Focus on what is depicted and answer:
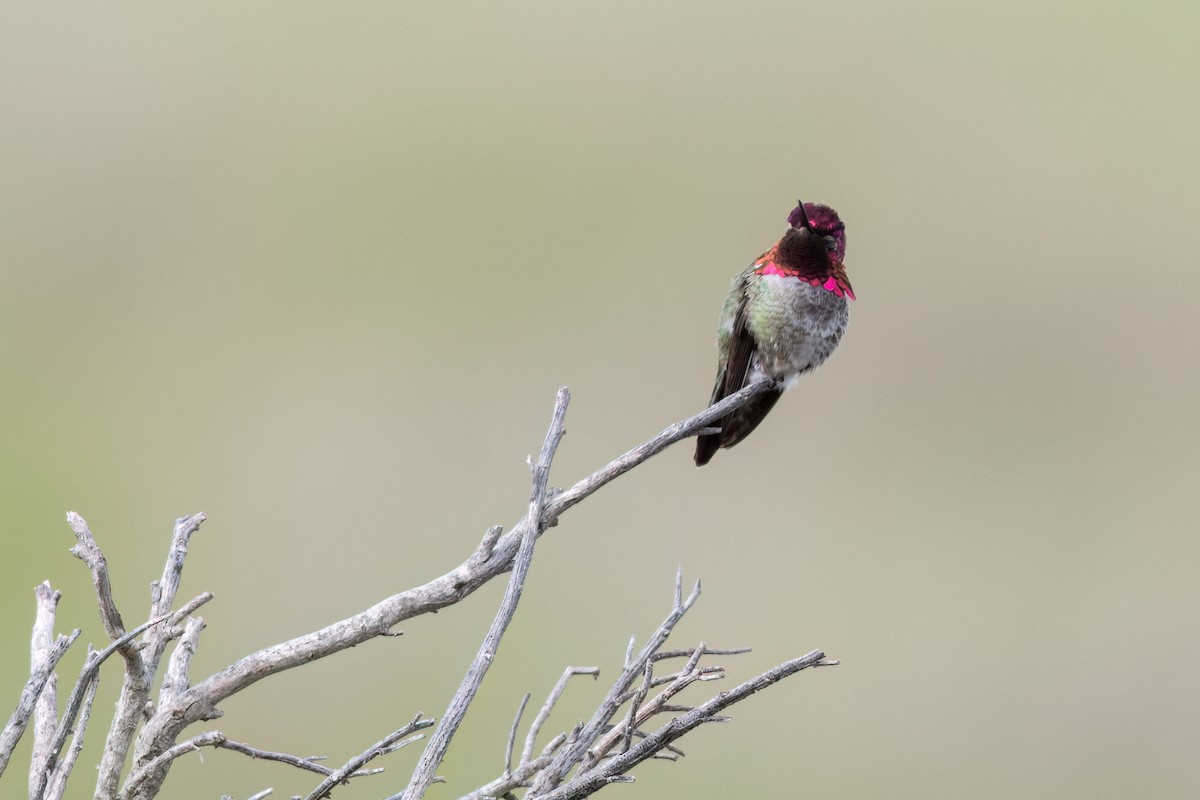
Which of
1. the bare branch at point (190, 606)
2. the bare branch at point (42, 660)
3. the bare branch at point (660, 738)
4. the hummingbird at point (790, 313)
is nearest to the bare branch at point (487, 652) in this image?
the bare branch at point (660, 738)

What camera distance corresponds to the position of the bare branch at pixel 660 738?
5.24 feet

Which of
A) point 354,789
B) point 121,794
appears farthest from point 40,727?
point 354,789

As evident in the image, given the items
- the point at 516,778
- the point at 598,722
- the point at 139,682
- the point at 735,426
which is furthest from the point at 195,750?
the point at 735,426

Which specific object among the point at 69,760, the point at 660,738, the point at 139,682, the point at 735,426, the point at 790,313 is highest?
the point at 790,313

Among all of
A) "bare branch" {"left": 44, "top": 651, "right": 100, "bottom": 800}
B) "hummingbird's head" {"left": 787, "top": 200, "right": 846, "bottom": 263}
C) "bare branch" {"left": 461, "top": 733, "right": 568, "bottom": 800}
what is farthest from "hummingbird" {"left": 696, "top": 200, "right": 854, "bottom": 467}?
"bare branch" {"left": 44, "top": 651, "right": 100, "bottom": 800}

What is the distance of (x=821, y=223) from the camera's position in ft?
9.88

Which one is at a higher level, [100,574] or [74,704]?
[100,574]

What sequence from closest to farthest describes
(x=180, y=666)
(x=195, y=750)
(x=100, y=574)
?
1. (x=100, y=574)
2. (x=195, y=750)
3. (x=180, y=666)

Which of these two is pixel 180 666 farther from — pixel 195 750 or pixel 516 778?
pixel 516 778

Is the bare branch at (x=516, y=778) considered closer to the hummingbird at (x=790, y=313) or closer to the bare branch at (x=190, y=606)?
the bare branch at (x=190, y=606)

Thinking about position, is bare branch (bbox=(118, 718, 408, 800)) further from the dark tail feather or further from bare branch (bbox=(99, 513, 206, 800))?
the dark tail feather

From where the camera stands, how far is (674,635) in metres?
8.32

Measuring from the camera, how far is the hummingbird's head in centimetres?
301

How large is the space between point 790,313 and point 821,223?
223mm
